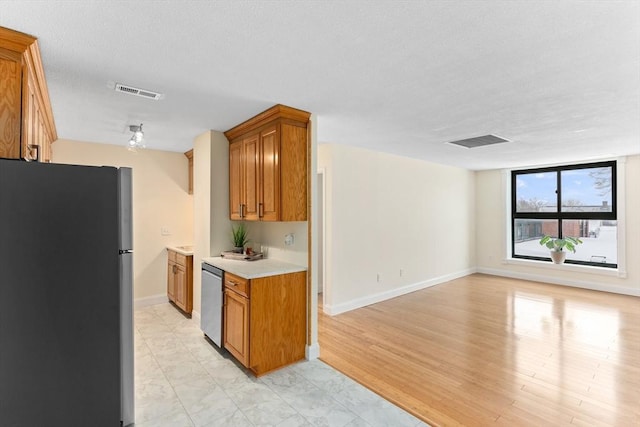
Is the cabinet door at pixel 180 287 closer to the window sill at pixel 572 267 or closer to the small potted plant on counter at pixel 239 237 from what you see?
the small potted plant on counter at pixel 239 237

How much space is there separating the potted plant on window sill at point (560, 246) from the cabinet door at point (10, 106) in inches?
303

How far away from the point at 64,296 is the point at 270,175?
1.93 meters

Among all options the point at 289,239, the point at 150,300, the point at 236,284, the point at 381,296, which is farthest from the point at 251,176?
the point at 381,296

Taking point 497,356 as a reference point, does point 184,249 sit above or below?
above

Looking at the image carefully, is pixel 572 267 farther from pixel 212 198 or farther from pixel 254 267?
pixel 212 198

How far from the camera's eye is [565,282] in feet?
20.2

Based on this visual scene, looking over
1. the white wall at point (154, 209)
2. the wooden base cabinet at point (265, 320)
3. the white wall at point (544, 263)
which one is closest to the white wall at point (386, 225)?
the white wall at point (544, 263)

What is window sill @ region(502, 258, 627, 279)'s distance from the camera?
18.4ft

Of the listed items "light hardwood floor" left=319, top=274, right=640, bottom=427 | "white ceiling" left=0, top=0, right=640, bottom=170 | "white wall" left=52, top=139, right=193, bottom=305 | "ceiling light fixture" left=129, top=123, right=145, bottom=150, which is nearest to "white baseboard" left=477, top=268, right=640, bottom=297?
"light hardwood floor" left=319, top=274, right=640, bottom=427

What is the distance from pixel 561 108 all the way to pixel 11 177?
3.80 metres

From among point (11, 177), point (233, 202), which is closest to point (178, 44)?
point (11, 177)

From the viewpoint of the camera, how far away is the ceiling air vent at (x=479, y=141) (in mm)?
3991

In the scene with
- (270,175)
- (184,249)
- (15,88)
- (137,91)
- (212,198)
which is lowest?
(184,249)

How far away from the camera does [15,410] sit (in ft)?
4.36
